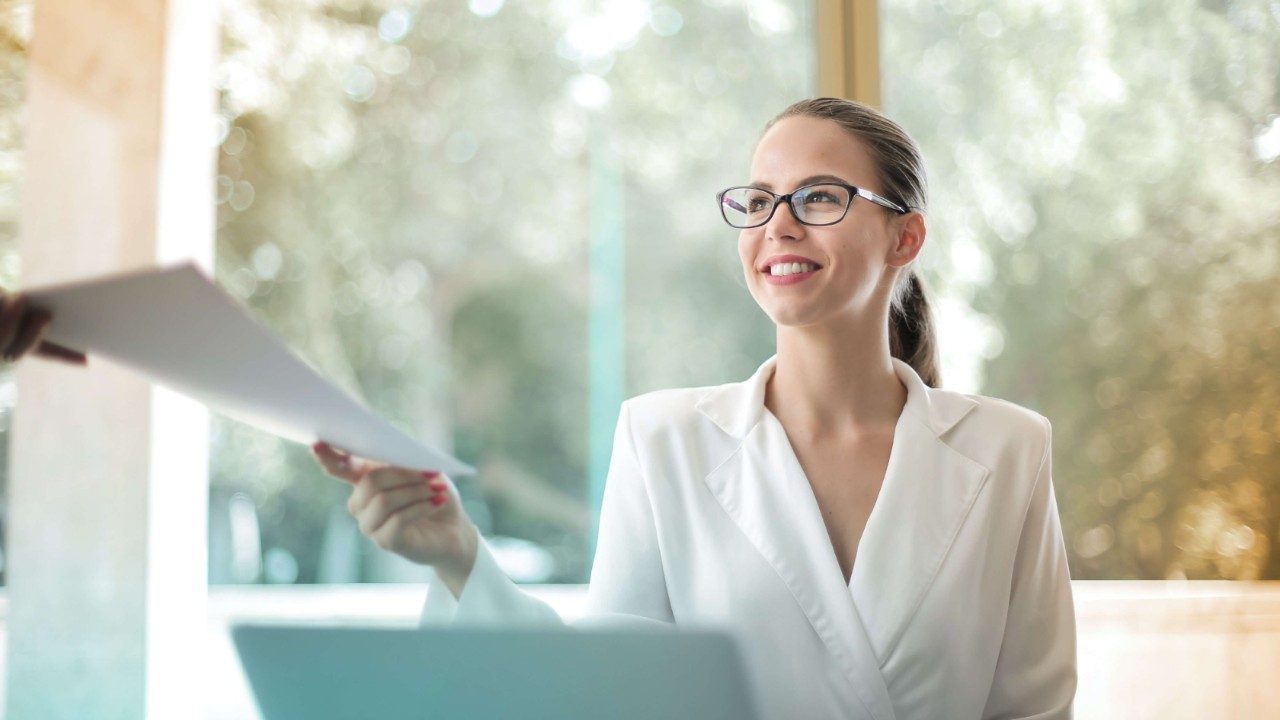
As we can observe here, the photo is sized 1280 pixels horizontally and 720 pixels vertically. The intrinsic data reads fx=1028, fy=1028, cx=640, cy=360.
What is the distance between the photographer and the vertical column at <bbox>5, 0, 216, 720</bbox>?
220 centimetres

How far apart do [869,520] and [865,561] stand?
0.06m

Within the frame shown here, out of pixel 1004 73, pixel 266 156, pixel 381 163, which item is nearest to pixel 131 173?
pixel 266 156

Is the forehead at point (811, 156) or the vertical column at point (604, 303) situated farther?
the vertical column at point (604, 303)

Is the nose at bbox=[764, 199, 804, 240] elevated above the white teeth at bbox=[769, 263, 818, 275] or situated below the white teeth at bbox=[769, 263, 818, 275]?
above

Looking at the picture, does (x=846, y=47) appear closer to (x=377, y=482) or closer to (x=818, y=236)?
(x=818, y=236)

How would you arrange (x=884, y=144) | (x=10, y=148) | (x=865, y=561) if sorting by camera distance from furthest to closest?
(x=10, y=148)
(x=884, y=144)
(x=865, y=561)

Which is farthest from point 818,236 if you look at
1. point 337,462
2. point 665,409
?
point 337,462

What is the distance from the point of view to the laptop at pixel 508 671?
2.20ft

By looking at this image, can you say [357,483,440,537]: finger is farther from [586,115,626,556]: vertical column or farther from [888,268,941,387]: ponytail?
[586,115,626,556]: vertical column

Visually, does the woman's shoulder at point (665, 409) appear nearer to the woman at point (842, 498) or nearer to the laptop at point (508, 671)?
the woman at point (842, 498)

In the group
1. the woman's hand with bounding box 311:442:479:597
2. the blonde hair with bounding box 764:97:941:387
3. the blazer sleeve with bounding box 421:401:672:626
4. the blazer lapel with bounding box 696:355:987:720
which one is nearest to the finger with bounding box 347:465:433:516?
the woman's hand with bounding box 311:442:479:597

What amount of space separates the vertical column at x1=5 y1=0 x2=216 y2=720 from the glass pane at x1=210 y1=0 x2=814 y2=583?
0.24 meters

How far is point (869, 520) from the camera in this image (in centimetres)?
138

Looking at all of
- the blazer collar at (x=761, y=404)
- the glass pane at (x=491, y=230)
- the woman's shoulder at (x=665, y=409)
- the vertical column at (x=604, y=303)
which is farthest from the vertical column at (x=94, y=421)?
the blazer collar at (x=761, y=404)
